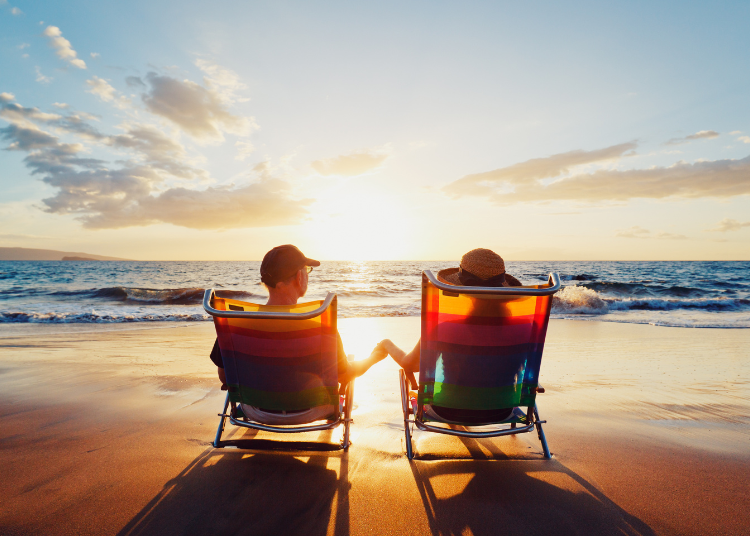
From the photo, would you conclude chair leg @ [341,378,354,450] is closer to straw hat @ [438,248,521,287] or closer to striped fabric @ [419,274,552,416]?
striped fabric @ [419,274,552,416]

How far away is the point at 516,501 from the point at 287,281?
7.03 ft

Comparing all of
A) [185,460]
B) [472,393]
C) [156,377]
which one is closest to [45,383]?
[156,377]

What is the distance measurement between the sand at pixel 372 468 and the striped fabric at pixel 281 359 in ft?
1.29

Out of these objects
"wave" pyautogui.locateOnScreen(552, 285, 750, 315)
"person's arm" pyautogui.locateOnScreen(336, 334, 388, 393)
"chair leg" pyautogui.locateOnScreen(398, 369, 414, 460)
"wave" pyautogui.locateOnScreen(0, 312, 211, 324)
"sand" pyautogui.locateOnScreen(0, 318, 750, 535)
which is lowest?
"wave" pyautogui.locateOnScreen(552, 285, 750, 315)

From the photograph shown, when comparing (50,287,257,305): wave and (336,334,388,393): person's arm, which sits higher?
(336,334,388,393): person's arm

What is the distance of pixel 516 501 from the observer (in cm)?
228

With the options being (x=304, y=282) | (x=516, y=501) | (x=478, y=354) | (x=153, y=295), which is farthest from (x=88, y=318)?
(x=516, y=501)

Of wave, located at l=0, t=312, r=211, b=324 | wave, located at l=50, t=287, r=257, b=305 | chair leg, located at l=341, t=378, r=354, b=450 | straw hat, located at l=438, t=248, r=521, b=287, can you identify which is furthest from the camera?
wave, located at l=50, t=287, r=257, b=305

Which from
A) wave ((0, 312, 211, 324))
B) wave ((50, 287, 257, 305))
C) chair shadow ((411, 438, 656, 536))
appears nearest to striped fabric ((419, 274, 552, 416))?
chair shadow ((411, 438, 656, 536))

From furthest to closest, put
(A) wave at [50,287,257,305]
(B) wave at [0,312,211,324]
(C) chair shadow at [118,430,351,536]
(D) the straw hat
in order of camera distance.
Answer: (A) wave at [50,287,257,305], (B) wave at [0,312,211,324], (D) the straw hat, (C) chair shadow at [118,430,351,536]

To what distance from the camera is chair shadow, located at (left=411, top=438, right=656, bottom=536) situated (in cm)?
206

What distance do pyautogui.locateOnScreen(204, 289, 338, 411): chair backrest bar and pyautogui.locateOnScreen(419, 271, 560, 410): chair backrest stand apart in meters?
0.67

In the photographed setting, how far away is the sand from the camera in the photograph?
2.11 meters

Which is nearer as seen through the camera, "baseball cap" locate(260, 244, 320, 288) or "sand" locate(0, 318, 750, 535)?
"sand" locate(0, 318, 750, 535)
